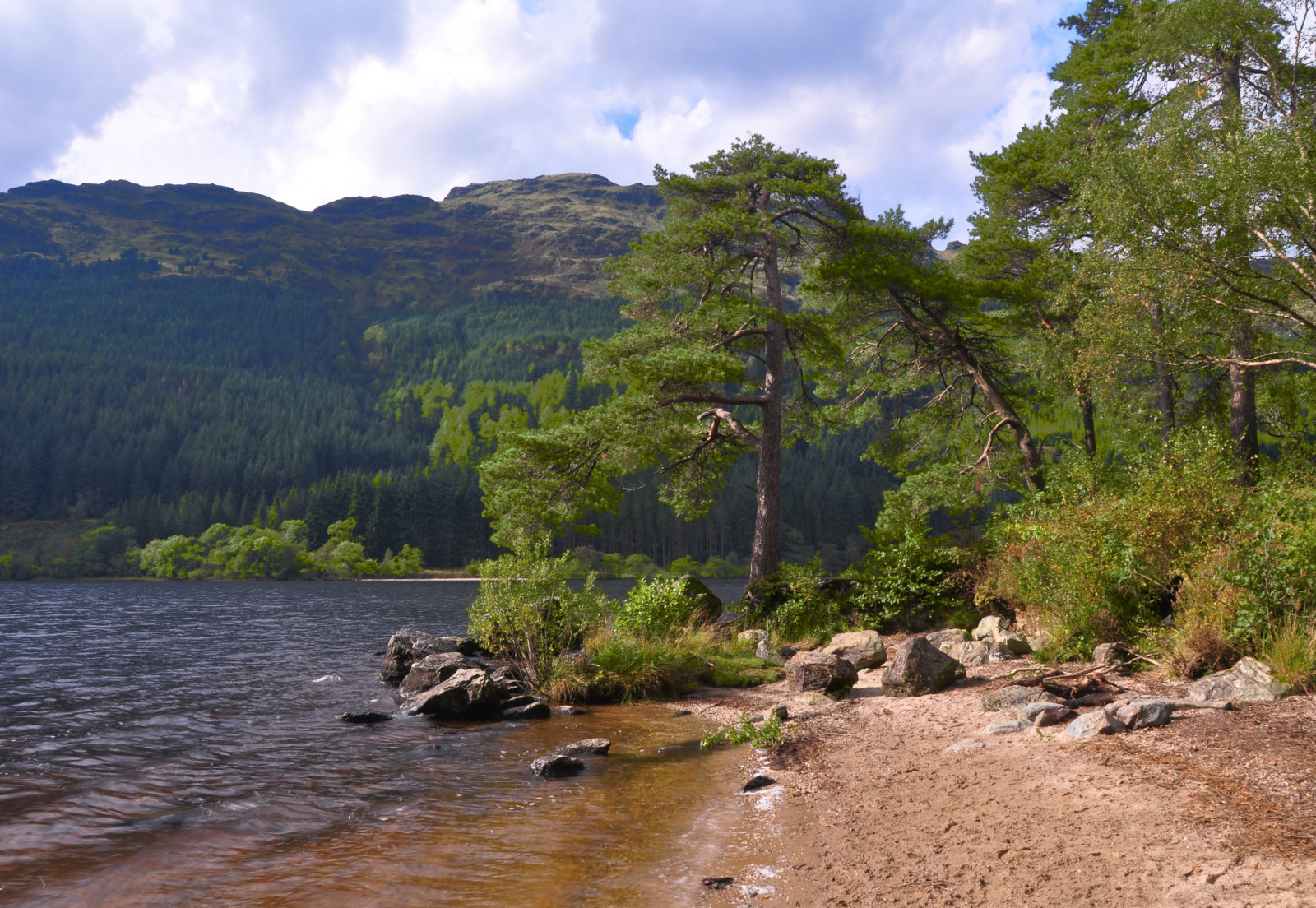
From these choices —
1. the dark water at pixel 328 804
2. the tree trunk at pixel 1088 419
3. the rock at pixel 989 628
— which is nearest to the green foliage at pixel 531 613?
the dark water at pixel 328 804

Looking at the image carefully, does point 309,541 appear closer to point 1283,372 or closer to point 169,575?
point 169,575

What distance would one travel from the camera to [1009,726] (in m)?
8.30

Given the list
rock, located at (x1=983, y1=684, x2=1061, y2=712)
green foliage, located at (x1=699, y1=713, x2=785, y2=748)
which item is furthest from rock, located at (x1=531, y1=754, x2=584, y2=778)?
rock, located at (x1=983, y1=684, x2=1061, y2=712)

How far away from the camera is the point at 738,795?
7.92 metres

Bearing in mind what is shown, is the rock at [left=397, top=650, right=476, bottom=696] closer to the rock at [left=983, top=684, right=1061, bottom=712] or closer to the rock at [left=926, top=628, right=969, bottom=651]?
the rock at [left=926, top=628, right=969, bottom=651]

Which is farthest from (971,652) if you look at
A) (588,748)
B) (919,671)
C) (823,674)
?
(588,748)

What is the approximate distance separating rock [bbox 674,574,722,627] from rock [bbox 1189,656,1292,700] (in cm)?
1120

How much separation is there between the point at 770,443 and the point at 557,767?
14.2 m

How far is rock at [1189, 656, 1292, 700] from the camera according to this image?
7793 millimetres

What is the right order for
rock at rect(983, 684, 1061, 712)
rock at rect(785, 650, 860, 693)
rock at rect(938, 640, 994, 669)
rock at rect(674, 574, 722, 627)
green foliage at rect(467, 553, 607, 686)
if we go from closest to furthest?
rock at rect(983, 684, 1061, 712)
rock at rect(785, 650, 860, 693)
rock at rect(938, 640, 994, 669)
green foliage at rect(467, 553, 607, 686)
rock at rect(674, 574, 722, 627)

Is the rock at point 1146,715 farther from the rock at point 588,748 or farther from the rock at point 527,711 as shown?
the rock at point 527,711

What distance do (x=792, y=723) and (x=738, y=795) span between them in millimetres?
2983

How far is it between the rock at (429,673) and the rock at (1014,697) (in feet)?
32.7

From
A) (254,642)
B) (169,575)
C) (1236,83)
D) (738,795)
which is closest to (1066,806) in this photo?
(738,795)
